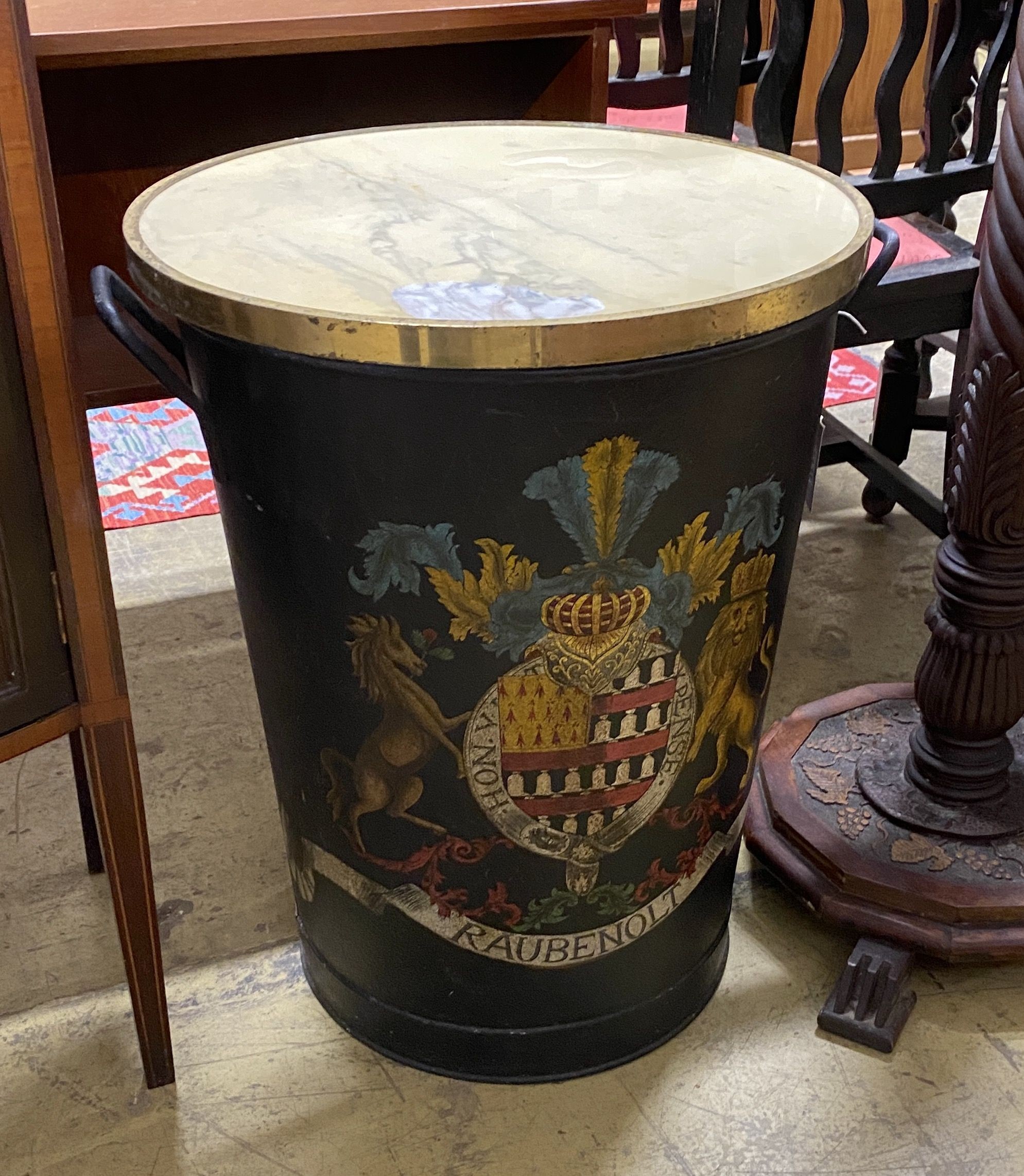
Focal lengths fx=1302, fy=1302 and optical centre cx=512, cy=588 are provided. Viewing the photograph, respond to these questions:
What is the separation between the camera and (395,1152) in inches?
57.6

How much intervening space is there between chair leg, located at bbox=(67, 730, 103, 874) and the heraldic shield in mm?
745

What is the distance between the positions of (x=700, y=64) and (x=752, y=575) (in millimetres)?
1086

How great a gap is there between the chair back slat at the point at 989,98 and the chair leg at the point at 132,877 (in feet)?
5.23

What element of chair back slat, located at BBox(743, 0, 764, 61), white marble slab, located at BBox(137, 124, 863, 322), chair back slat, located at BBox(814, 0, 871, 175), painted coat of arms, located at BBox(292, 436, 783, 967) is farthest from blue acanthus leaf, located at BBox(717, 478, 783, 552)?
chair back slat, located at BBox(743, 0, 764, 61)

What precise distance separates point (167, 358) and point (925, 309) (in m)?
1.21

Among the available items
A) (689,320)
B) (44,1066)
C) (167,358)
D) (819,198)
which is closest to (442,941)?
(44,1066)

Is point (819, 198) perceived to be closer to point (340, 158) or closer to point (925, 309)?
point (340, 158)

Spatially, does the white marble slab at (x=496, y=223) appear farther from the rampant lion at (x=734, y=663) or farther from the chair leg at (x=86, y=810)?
the chair leg at (x=86, y=810)

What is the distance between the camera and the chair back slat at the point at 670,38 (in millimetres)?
2732

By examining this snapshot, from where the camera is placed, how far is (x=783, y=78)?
1992mm

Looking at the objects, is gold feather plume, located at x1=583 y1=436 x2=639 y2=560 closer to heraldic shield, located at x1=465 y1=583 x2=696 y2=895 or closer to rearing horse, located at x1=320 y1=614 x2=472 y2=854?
heraldic shield, located at x1=465 y1=583 x2=696 y2=895

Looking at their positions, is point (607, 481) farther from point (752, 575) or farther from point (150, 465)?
point (150, 465)

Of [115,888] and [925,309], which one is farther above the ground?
[925,309]

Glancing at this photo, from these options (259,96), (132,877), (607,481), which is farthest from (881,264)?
(259,96)
